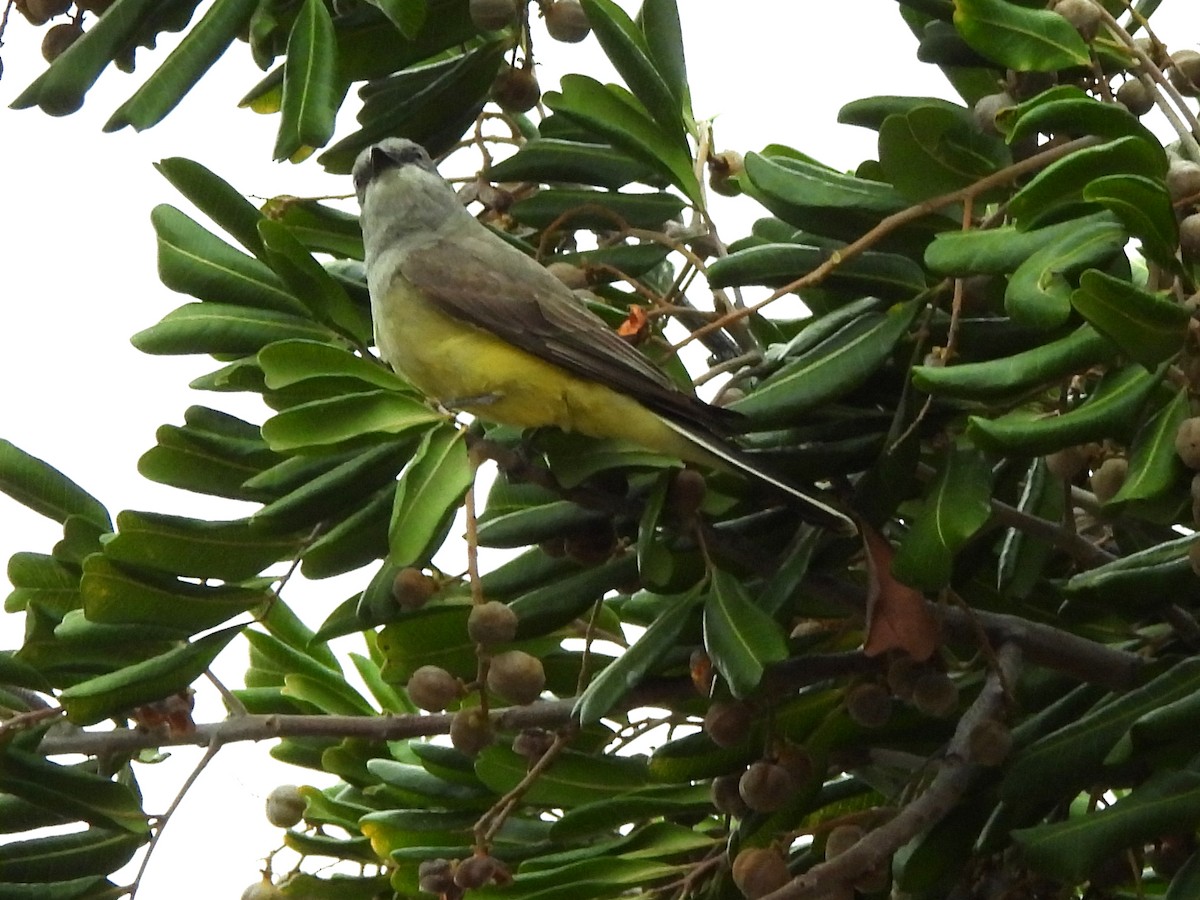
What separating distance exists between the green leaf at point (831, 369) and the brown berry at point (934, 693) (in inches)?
13.0

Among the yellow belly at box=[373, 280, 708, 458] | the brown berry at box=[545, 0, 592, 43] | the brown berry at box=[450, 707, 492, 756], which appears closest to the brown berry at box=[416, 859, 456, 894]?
the brown berry at box=[450, 707, 492, 756]

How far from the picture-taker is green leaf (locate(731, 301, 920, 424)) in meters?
1.83

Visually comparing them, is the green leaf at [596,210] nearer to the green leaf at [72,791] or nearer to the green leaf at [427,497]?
the green leaf at [427,497]

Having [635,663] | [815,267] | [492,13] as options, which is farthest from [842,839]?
[492,13]

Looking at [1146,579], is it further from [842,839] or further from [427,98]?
[427,98]

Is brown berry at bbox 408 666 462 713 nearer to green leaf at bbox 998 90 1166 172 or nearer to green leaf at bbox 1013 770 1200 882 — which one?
green leaf at bbox 1013 770 1200 882

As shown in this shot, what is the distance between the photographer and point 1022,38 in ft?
5.89

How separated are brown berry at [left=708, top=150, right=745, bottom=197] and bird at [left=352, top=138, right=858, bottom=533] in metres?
0.32

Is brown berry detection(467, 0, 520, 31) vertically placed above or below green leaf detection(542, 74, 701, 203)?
above

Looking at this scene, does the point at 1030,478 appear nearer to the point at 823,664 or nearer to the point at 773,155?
the point at 823,664

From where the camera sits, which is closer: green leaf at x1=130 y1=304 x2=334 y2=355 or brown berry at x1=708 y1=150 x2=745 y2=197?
green leaf at x1=130 y1=304 x2=334 y2=355

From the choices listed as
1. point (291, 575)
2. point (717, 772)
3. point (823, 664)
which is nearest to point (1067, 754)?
point (823, 664)

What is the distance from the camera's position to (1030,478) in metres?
2.08

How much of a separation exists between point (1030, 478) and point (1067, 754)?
1.34ft
